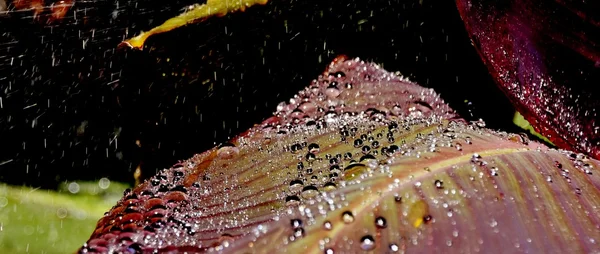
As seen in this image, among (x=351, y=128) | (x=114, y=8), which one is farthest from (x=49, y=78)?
(x=351, y=128)

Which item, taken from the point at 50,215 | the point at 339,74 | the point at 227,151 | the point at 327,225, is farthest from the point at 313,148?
the point at 50,215

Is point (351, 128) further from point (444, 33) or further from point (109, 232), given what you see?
point (444, 33)

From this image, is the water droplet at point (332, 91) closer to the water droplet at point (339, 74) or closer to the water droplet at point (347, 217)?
the water droplet at point (339, 74)

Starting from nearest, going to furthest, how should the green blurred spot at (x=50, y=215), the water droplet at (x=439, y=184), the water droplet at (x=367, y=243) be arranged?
1. the water droplet at (x=367, y=243)
2. the water droplet at (x=439, y=184)
3. the green blurred spot at (x=50, y=215)

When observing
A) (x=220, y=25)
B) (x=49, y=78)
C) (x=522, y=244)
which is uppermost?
(x=220, y=25)

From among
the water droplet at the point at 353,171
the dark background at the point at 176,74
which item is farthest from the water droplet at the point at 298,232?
the dark background at the point at 176,74

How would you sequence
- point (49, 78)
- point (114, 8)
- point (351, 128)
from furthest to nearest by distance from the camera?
point (49, 78) < point (114, 8) < point (351, 128)

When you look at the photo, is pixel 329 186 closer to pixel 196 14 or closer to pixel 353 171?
pixel 353 171
